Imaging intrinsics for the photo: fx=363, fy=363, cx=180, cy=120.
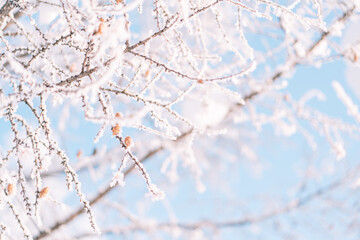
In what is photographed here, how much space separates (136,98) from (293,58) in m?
2.23

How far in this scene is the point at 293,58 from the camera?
10.2ft

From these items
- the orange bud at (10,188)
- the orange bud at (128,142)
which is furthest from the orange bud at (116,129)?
the orange bud at (10,188)

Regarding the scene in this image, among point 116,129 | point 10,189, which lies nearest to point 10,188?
point 10,189

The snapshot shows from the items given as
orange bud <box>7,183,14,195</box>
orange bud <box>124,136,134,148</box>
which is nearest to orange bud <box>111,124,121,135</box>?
orange bud <box>124,136,134,148</box>

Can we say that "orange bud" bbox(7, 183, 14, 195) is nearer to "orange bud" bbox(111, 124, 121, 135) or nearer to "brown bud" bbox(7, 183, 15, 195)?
"brown bud" bbox(7, 183, 15, 195)

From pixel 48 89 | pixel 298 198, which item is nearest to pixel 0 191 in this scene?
pixel 48 89

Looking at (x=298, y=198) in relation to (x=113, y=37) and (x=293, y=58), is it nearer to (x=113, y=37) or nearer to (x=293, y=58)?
(x=293, y=58)

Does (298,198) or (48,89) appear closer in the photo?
(48,89)

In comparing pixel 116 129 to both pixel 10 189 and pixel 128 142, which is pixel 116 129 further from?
pixel 10 189

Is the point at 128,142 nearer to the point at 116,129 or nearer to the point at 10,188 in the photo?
the point at 116,129

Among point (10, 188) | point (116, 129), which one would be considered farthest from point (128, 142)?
point (10, 188)

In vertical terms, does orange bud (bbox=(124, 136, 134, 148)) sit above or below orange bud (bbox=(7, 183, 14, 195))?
below

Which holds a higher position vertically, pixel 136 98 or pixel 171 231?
pixel 171 231

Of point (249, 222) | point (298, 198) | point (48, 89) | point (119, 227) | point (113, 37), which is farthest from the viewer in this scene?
point (298, 198)
